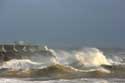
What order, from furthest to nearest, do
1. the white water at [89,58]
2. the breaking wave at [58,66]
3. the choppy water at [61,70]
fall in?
the white water at [89,58] → the breaking wave at [58,66] → the choppy water at [61,70]

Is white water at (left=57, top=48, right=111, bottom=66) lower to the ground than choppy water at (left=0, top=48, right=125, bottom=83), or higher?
higher

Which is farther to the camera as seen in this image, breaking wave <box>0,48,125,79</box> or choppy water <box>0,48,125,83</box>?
breaking wave <box>0,48,125,79</box>

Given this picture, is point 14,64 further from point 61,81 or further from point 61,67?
point 61,81

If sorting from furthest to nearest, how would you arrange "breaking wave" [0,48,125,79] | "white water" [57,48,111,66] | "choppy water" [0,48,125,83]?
1. "white water" [57,48,111,66]
2. "breaking wave" [0,48,125,79]
3. "choppy water" [0,48,125,83]

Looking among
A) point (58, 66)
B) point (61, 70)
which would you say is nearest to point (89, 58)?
point (58, 66)

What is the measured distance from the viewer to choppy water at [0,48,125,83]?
34.4 m

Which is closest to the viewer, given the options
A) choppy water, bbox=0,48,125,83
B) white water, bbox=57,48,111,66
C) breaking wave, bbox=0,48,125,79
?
choppy water, bbox=0,48,125,83

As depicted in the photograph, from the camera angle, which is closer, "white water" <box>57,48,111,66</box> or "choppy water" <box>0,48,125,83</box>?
"choppy water" <box>0,48,125,83</box>

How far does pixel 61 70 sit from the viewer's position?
140 feet

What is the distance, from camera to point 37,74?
39.7 m

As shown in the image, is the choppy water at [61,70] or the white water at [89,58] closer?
the choppy water at [61,70]

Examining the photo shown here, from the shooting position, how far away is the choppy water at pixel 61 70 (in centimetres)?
3444

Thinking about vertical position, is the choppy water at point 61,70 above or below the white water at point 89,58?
below

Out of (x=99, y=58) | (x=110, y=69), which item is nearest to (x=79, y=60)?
(x=99, y=58)
